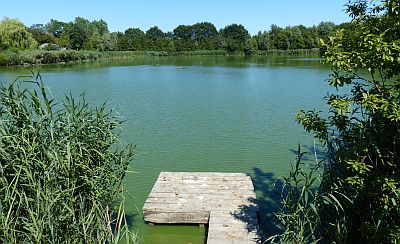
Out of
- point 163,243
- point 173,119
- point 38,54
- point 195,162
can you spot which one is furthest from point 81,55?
point 163,243

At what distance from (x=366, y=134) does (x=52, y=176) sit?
2998 millimetres

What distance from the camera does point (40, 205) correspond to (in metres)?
3.46

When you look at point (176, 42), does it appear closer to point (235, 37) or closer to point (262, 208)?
point (235, 37)

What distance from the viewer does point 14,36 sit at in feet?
129

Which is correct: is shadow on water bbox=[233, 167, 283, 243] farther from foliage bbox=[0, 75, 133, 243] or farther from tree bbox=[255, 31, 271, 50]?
tree bbox=[255, 31, 271, 50]

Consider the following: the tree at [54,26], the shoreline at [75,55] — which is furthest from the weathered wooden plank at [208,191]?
the tree at [54,26]

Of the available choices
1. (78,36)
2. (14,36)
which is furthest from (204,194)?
(78,36)

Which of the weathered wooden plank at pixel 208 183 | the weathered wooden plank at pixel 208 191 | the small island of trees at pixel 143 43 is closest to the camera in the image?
the weathered wooden plank at pixel 208 191

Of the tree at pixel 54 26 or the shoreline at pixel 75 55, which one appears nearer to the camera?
the shoreline at pixel 75 55

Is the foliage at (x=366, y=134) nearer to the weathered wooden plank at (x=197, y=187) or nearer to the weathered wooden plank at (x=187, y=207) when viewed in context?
the weathered wooden plank at (x=187, y=207)

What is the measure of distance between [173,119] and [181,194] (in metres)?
6.77

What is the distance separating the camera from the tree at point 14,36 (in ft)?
126

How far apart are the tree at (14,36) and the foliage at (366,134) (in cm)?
4006

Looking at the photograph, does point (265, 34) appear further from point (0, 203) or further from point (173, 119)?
point (0, 203)
